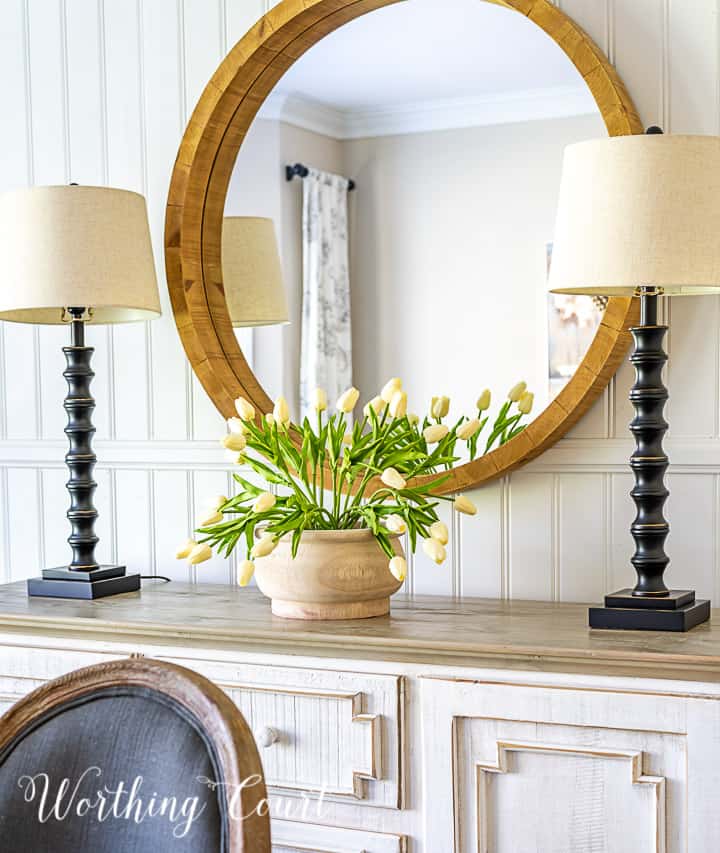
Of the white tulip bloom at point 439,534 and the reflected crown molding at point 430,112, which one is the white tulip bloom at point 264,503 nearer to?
the white tulip bloom at point 439,534

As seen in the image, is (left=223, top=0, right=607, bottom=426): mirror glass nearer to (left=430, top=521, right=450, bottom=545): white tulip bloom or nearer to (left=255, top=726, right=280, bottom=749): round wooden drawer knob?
(left=430, top=521, right=450, bottom=545): white tulip bloom

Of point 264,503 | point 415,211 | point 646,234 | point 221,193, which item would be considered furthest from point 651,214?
point 221,193

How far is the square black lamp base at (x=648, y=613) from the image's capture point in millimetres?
1666

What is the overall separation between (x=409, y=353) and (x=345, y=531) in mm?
436

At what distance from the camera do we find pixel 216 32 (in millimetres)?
2303

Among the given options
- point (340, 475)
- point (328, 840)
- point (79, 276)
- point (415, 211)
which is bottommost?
point (328, 840)

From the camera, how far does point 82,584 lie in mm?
2111

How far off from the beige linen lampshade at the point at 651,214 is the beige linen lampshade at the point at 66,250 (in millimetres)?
859

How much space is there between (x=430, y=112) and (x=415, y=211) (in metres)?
0.18

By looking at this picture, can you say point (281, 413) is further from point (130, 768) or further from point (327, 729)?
point (130, 768)

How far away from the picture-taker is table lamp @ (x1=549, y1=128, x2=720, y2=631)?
161 cm

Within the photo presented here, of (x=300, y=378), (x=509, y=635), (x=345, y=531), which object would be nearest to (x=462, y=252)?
(x=300, y=378)

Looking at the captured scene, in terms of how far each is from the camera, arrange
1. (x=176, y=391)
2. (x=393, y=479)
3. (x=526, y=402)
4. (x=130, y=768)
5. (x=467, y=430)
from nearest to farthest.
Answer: (x=130, y=768) → (x=393, y=479) → (x=467, y=430) → (x=526, y=402) → (x=176, y=391)

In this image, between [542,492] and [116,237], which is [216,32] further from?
[542,492]
